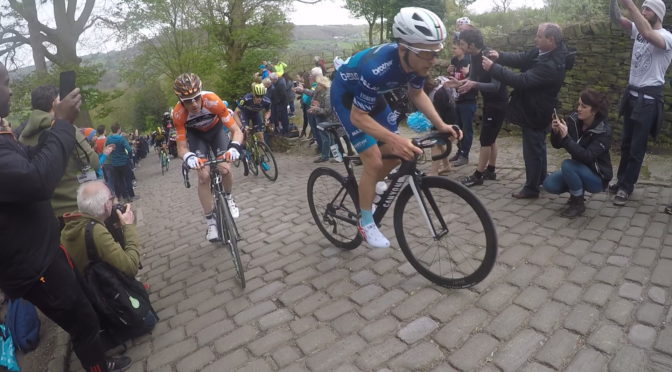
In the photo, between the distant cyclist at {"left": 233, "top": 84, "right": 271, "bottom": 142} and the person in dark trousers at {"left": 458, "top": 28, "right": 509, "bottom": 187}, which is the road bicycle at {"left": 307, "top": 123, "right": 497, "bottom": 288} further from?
the distant cyclist at {"left": 233, "top": 84, "right": 271, "bottom": 142}

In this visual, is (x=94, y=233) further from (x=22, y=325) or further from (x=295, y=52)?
(x=295, y=52)

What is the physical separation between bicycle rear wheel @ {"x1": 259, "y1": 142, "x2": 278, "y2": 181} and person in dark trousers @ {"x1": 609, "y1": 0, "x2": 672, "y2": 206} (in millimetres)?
6028

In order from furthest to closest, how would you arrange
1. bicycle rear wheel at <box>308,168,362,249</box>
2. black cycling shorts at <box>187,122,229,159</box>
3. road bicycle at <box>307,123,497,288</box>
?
black cycling shorts at <box>187,122,229,159</box> < bicycle rear wheel at <box>308,168,362,249</box> < road bicycle at <box>307,123,497,288</box>

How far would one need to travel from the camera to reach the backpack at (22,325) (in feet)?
11.2

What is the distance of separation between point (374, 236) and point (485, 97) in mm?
3358

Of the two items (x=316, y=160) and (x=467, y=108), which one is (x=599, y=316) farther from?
(x=316, y=160)

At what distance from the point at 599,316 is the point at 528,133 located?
116 inches

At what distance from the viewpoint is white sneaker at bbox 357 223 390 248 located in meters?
3.68

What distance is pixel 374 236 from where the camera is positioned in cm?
370

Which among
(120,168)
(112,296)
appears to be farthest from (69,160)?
(120,168)

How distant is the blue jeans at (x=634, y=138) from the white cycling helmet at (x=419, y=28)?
3.23m

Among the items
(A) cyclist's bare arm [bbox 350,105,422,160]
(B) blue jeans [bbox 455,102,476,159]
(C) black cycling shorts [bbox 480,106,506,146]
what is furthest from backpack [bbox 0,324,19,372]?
(B) blue jeans [bbox 455,102,476,159]

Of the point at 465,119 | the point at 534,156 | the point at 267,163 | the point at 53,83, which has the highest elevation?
the point at 53,83

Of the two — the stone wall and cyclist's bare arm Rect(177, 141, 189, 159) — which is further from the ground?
the stone wall
